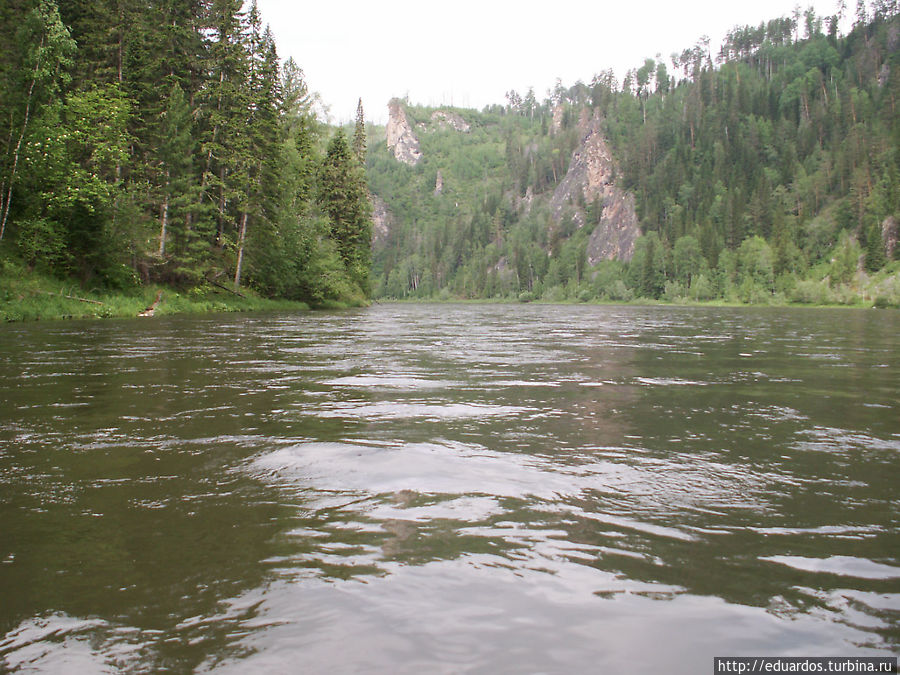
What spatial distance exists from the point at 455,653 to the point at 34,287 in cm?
2905

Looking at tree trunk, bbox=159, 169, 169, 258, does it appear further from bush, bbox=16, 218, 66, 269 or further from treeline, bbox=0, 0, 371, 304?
bush, bbox=16, 218, 66, 269

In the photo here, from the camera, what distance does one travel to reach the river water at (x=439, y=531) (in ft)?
9.25

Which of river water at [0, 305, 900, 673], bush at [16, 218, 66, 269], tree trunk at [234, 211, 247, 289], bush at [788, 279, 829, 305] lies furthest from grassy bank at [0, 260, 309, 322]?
bush at [788, 279, 829, 305]

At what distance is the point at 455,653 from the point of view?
8.96ft

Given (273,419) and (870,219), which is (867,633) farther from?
(870,219)

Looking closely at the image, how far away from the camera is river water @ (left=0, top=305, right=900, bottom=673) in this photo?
2.82m

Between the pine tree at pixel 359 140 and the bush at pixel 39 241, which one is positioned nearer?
the bush at pixel 39 241

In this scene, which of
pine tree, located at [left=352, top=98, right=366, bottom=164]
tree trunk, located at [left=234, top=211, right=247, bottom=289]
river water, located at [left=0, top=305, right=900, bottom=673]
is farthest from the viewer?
pine tree, located at [left=352, top=98, right=366, bottom=164]

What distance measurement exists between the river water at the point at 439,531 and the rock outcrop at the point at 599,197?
156 meters

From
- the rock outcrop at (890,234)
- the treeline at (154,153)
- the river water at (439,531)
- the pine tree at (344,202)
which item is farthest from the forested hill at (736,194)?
the river water at (439,531)

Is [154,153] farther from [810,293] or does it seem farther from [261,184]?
[810,293]

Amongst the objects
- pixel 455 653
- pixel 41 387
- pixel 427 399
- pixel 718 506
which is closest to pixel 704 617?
pixel 455 653

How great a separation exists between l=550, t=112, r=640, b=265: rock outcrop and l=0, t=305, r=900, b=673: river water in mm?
156417

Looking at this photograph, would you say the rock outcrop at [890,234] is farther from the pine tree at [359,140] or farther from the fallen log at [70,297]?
the fallen log at [70,297]
